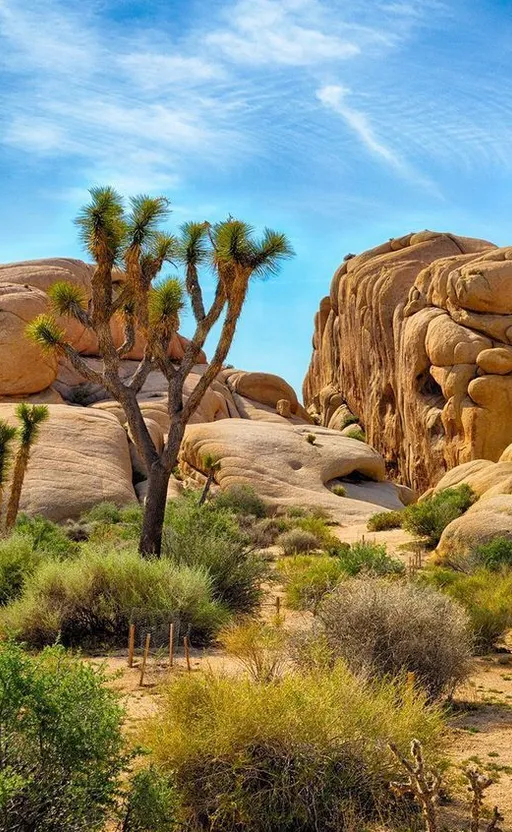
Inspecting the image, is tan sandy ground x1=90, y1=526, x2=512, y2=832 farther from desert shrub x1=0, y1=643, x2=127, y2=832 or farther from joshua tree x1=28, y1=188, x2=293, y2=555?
joshua tree x1=28, y1=188, x2=293, y2=555

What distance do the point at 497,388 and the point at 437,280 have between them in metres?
7.06

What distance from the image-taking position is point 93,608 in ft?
36.4

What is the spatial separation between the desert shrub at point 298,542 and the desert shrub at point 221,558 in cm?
695

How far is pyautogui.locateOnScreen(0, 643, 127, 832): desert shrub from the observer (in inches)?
166

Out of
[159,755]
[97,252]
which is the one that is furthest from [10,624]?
[97,252]

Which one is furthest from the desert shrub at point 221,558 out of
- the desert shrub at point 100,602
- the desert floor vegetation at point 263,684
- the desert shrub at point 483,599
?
the desert shrub at point 483,599

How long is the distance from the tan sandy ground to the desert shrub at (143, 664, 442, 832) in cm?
54

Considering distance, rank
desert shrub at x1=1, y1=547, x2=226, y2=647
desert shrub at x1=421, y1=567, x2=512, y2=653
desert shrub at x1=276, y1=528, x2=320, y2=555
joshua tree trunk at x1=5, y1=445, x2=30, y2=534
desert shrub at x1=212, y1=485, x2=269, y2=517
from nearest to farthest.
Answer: desert shrub at x1=1, y1=547, x2=226, y2=647
desert shrub at x1=421, y1=567, x2=512, y2=653
joshua tree trunk at x1=5, y1=445, x2=30, y2=534
desert shrub at x1=276, y1=528, x2=320, y2=555
desert shrub at x1=212, y1=485, x2=269, y2=517

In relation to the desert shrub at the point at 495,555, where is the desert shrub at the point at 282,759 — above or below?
below

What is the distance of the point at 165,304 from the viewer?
1716cm

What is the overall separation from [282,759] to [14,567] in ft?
30.0

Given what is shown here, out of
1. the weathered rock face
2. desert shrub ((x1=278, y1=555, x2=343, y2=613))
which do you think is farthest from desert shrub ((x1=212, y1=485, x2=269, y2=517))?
desert shrub ((x1=278, y1=555, x2=343, y2=613))

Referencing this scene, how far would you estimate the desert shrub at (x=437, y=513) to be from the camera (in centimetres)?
2347

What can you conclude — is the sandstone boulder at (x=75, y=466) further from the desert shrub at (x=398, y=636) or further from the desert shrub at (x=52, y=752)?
the desert shrub at (x=52, y=752)
